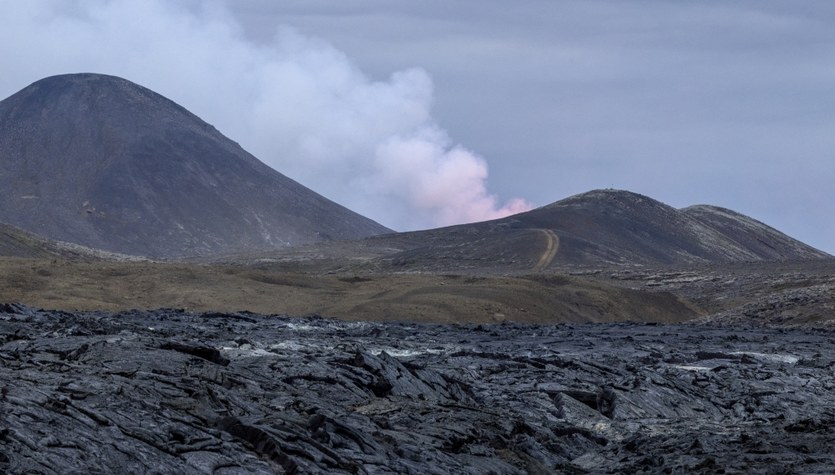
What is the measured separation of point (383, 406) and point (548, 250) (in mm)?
99566

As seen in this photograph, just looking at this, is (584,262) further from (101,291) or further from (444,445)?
(444,445)

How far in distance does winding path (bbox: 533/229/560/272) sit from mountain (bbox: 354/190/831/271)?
59 millimetres

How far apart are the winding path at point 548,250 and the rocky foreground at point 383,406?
74619 millimetres

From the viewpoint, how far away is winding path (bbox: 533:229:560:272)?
11285 centimetres

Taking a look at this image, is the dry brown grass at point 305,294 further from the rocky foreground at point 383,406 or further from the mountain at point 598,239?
the mountain at point 598,239

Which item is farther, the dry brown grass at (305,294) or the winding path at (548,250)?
the winding path at (548,250)

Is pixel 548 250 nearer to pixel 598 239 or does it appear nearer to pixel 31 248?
pixel 598 239

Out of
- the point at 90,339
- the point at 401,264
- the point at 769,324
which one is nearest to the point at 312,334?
the point at 90,339

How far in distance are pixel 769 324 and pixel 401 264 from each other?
5942 centimetres

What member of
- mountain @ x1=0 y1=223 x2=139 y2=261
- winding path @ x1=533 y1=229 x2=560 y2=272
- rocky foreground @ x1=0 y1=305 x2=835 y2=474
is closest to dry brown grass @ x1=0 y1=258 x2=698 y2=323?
rocky foreground @ x1=0 y1=305 x2=835 y2=474

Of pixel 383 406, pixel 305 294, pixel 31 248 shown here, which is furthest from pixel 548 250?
pixel 383 406

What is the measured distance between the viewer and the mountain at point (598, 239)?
119312mm

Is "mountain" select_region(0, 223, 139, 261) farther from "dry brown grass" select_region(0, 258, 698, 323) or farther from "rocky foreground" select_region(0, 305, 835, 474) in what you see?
"rocky foreground" select_region(0, 305, 835, 474)

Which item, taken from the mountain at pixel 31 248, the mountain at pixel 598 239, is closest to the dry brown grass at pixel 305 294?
the mountain at pixel 31 248
